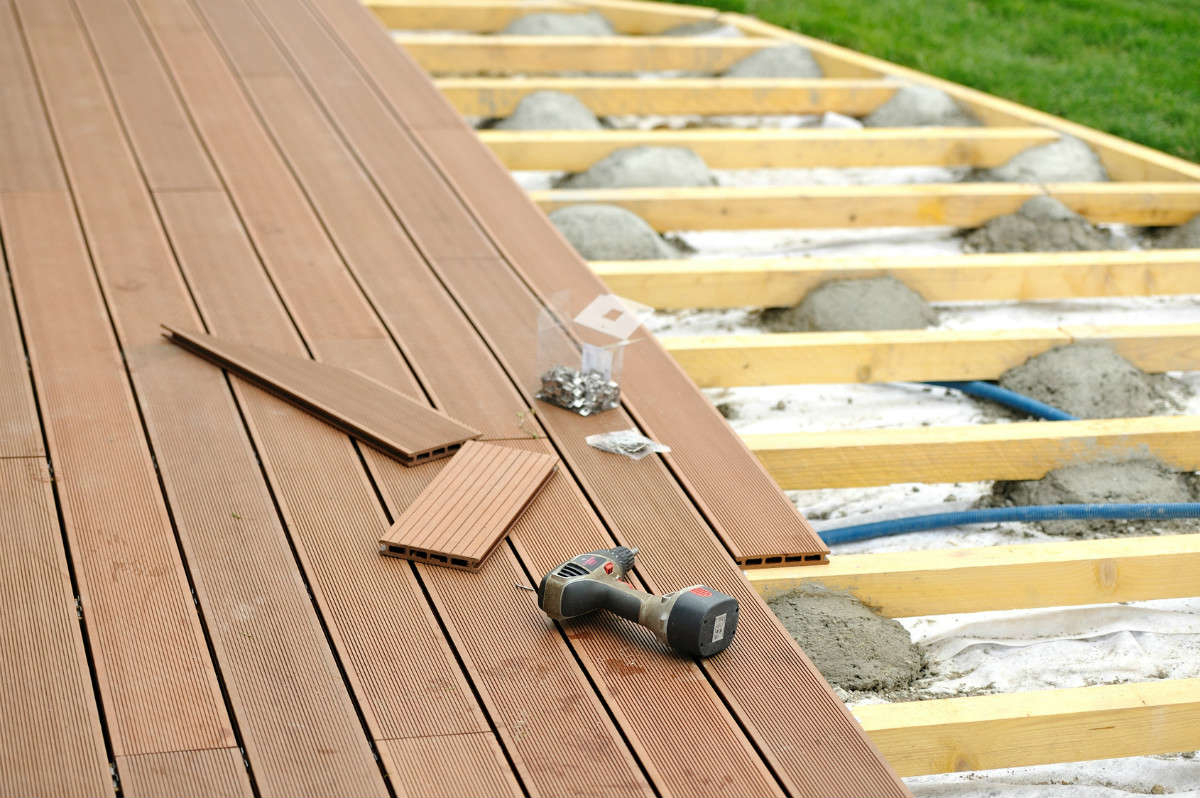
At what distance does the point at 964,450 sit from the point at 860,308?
80 centimetres

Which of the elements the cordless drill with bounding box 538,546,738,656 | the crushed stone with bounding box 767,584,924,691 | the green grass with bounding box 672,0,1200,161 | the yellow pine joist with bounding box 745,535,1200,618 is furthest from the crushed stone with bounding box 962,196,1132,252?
the cordless drill with bounding box 538,546,738,656

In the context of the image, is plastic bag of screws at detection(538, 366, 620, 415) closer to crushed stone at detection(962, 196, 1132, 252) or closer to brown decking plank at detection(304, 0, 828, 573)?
brown decking plank at detection(304, 0, 828, 573)

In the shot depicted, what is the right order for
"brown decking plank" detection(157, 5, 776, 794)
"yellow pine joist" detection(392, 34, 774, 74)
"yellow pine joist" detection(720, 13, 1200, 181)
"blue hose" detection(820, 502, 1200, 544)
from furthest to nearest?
"yellow pine joist" detection(392, 34, 774, 74), "yellow pine joist" detection(720, 13, 1200, 181), "blue hose" detection(820, 502, 1200, 544), "brown decking plank" detection(157, 5, 776, 794)

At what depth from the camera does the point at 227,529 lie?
2.17 m

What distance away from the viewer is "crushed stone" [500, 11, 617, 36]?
18.2 feet

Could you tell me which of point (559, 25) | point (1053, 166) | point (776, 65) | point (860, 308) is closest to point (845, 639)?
point (860, 308)

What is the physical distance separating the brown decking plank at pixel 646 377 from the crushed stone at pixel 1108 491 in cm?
83

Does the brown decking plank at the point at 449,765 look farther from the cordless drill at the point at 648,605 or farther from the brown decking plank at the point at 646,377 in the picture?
the brown decking plank at the point at 646,377

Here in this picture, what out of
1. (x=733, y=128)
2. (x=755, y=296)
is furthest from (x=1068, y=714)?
(x=733, y=128)

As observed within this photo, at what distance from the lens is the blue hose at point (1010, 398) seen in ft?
10.6

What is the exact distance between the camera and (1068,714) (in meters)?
2.15

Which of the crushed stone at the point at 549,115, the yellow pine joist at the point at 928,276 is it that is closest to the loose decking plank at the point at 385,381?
the yellow pine joist at the point at 928,276

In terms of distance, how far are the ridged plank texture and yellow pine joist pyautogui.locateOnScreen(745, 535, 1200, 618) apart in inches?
19.7

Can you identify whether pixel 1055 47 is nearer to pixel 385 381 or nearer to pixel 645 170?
pixel 645 170
